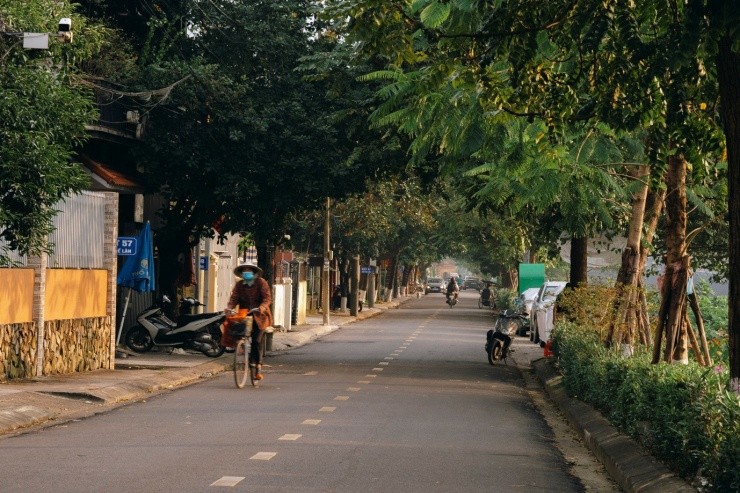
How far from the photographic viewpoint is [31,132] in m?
18.2

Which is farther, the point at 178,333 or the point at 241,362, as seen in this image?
the point at 178,333

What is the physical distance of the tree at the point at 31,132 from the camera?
18.1m

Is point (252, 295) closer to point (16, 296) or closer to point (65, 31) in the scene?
point (16, 296)

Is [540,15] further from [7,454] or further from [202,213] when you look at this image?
[202,213]

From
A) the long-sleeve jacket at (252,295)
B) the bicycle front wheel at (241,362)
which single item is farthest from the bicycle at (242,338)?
the long-sleeve jacket at (252,295)

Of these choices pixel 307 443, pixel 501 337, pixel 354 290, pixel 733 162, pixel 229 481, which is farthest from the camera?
pixel 354 290

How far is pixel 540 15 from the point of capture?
38.9 ft

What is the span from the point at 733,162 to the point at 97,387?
→ 11.2 m

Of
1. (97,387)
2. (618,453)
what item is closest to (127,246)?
(97,387)

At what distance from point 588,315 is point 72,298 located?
8403mm

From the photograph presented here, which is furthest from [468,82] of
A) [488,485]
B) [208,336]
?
[208,336]

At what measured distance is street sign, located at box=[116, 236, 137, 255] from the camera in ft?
84.6

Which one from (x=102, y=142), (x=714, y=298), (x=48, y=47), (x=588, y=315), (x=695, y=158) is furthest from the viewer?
(x=714, y=298)

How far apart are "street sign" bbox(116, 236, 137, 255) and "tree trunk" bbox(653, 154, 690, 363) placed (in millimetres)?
12777
